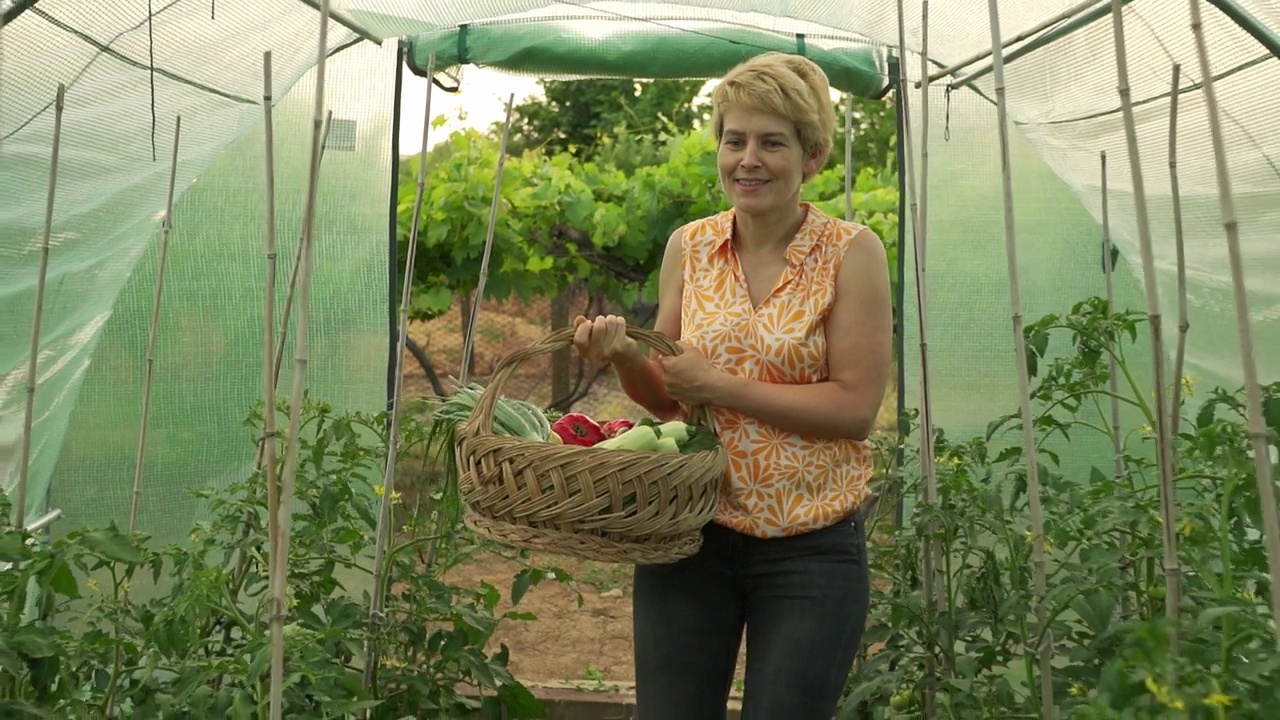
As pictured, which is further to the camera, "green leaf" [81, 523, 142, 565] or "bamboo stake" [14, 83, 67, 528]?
"bamboo stake" [14, 83, 67, 528]

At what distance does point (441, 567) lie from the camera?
3066 millimetres

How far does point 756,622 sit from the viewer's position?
1.99m

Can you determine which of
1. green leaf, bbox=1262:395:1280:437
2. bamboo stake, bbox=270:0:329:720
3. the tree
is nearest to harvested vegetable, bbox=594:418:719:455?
bamboo stake, bbox=270:0:329:720

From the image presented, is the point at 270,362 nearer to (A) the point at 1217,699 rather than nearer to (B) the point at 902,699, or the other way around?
(A) the point at 1217,699

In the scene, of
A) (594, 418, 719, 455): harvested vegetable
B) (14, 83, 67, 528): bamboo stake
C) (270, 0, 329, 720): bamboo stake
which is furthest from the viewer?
(14, 83, 67, 528): bamboo stake

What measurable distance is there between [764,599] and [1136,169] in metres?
0.80

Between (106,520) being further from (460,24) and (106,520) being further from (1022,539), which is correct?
(1022,539)

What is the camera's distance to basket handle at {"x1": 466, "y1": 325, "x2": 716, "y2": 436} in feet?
6.42

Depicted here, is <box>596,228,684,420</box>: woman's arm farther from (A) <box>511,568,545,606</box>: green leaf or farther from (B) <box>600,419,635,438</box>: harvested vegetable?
(A) <box>511,568,545,606</box>: green leaf

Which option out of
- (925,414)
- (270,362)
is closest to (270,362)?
A: (270,362)

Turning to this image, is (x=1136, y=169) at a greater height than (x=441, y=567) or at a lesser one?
greater

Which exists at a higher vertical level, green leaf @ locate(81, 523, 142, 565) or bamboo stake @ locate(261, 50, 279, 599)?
bamboo stake @ locate(261, 50, 279, 599)

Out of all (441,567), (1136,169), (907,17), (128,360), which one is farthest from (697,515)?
(128,360)

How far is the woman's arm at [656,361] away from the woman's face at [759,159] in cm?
14
